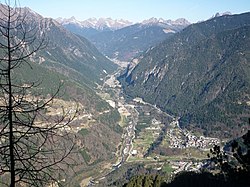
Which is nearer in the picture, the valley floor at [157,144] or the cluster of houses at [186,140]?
the valley floor at [157,144]

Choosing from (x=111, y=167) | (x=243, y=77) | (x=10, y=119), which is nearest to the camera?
(x=10, y=119)

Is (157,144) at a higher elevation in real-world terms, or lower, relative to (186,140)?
lower

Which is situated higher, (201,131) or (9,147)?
(201,131)

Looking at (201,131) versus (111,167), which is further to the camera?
(201,131)

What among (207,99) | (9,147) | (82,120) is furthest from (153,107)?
(9,147)

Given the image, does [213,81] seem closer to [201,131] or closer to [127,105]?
[127,105]

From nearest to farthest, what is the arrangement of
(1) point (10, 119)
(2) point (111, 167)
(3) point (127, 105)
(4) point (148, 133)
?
(1) point (10, 119) → (2) point (111, 167) → (4) point (148, 133) → (3) point (127, 105)

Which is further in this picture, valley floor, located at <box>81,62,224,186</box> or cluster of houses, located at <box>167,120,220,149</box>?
cluster of houses, located at <box>167,120,220,149</box>

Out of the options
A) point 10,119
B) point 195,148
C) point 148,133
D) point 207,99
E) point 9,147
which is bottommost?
point 9,147

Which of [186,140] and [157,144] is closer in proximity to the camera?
[157,144]

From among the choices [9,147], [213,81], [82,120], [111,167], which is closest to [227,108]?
[213,81]
